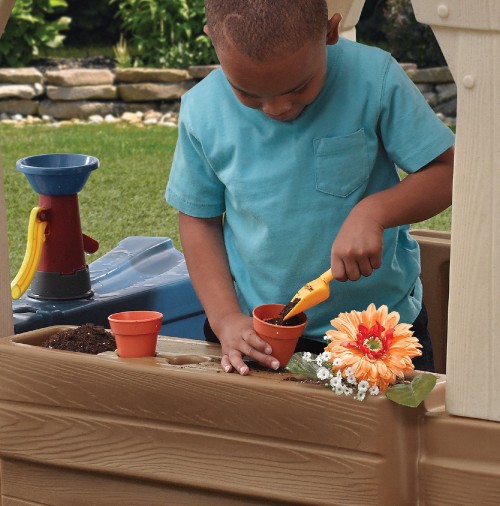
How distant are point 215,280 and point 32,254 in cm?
60

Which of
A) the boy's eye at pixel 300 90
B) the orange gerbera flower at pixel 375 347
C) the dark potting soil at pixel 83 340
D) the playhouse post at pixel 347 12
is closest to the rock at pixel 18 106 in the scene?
the playhouse post at pixel 347 12

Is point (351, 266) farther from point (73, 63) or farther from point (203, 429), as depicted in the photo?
point (73, 63)

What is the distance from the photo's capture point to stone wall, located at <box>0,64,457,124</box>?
764 centimetres

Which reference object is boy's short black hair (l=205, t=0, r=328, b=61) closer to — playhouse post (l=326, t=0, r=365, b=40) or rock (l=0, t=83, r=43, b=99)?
playhouse post (l=326, t=0, r=365, b=40)

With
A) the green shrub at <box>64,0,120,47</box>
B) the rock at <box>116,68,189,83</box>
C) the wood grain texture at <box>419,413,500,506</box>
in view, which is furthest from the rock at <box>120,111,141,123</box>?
the wood grain texture at <box>419,413,500,506</box>

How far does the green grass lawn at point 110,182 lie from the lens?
4.85 meters

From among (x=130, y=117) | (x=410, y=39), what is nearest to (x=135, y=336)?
(x=130, y=117)

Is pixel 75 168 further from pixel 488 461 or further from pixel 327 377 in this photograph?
pixel 488 461

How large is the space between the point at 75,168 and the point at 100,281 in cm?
34

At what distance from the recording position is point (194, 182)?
6.98 feet

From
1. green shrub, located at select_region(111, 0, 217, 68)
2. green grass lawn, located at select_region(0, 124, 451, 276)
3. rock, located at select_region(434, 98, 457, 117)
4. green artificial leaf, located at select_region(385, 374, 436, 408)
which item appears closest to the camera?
green artificial leaf, located at select_region(385, 374, 436, 408)

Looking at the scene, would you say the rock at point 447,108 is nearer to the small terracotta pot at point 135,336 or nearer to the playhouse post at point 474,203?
the small terracotta pot at point 135,336

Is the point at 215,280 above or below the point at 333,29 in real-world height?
below

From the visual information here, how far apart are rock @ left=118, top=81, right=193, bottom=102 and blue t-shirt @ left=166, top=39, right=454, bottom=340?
5.68 m
